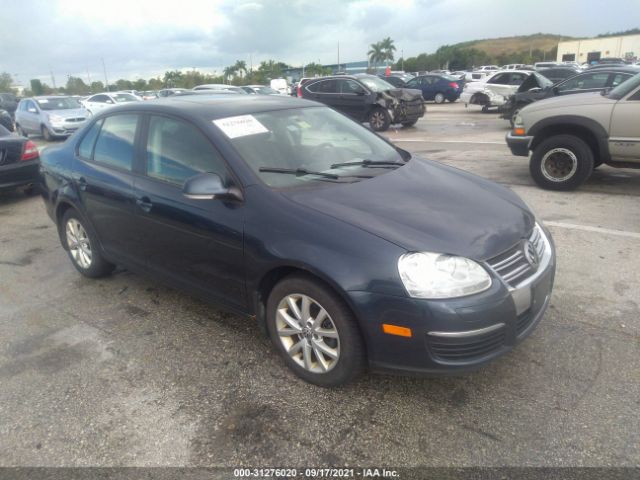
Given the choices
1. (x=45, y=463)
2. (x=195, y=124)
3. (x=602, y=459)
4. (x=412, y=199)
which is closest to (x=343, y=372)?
(x=412, y=199)

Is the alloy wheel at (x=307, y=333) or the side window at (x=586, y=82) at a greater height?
the side window at (x=586, y=82)

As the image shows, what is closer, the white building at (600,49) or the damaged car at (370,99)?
the damaged car at (370,99)

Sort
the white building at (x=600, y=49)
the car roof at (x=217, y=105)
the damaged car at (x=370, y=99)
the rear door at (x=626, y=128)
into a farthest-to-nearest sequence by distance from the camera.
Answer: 1. the white building at (x=600, y=49)
2. the damaged car at (x=370, y=99)
3. the rear door at (x=626, y=128)
4. the car roof at (x=217, y=105)

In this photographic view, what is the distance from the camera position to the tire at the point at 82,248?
426cm

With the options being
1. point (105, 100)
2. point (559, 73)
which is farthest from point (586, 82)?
point (105, 100)

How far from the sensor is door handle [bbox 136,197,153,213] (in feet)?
11.1

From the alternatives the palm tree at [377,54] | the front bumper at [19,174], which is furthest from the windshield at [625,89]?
the palm tree at [377,54]

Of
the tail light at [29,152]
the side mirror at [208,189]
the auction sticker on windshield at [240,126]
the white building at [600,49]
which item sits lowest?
the tail light at [29,152]

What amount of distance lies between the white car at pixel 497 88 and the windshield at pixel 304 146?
52.7ft

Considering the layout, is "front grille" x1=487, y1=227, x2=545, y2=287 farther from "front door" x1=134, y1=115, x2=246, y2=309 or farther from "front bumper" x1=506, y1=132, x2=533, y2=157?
"front bumper" x1=506, y1=132, x2=533, y2=157

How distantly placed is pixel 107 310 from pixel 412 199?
8.54ft

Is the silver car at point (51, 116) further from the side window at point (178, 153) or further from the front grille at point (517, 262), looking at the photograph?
the front grille at point (517, 262)

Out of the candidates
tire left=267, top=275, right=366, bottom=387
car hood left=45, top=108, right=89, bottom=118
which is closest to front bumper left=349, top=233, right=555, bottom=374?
tire left=267, top=275, right=366, bottom=387

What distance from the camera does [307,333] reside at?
274cm
